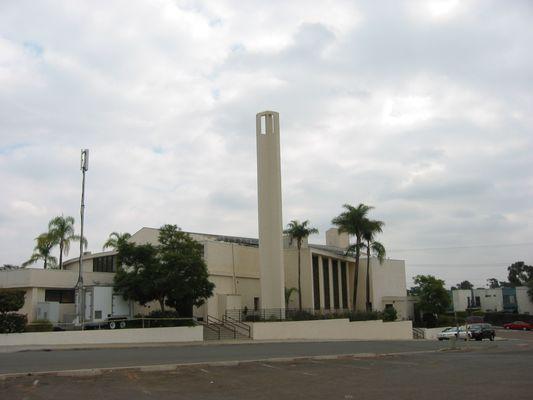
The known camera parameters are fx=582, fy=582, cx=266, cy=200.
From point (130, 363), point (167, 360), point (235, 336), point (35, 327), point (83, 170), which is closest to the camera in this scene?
point (130, 363)

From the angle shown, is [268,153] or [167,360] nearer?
[167,360]

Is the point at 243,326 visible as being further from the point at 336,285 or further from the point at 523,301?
A: the point at 523,301

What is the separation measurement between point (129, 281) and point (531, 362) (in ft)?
79.1

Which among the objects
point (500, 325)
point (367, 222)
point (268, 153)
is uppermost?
point (268, 153)

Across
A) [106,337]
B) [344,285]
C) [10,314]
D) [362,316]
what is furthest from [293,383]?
[344,285]

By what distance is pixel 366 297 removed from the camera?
201 ft

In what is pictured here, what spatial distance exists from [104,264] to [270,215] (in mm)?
15053

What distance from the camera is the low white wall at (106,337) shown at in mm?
29316

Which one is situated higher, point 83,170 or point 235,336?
point 83,170

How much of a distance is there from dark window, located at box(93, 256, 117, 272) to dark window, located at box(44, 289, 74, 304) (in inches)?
299

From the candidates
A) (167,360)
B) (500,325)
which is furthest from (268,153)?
(500,325)

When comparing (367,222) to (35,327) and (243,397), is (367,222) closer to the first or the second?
(35,327)

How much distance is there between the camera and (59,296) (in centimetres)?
3938

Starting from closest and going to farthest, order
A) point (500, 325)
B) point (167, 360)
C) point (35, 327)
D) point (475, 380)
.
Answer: point (475, 380), point (167, 360), point (35, 327), point (500, 325)
